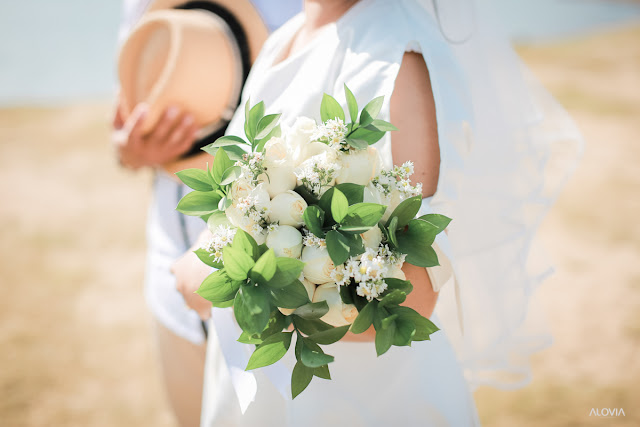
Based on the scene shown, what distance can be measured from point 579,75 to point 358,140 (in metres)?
5.50

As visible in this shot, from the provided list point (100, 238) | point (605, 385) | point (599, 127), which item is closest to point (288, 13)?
point (605, 385)

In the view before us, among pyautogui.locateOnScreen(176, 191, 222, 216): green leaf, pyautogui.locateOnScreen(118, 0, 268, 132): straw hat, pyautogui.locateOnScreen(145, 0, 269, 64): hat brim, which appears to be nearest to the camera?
pyautogui.locateOnScreen(176, 191, 222, 216): green leaf

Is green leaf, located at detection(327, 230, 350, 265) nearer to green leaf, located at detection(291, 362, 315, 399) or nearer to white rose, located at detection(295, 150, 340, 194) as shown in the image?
white rose, located at detection(295, 150, 340, 194)

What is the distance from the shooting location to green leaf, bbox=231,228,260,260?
658 millimetres

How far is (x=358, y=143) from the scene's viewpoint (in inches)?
27.2

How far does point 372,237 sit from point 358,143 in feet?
0.44

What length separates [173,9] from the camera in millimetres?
1373

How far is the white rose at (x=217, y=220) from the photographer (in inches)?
28.6

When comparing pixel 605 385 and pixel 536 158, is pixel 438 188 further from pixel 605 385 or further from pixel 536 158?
pixel 605 385

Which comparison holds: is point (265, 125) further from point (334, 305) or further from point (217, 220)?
point (334, 305)

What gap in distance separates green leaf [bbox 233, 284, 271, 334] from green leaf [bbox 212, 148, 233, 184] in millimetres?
170

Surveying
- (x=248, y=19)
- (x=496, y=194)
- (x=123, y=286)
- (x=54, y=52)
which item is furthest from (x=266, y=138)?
(x=54, y=52)

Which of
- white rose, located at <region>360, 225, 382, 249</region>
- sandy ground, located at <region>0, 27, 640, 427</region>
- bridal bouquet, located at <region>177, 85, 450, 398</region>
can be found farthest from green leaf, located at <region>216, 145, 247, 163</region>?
sandy ground, located at <region>0, 27, 640, 427</region>

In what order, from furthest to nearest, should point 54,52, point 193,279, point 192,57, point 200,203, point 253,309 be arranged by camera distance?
1. point 54,52
2. point 192,57
3. point 193,279
4. point 200,203
5. point 253,309
